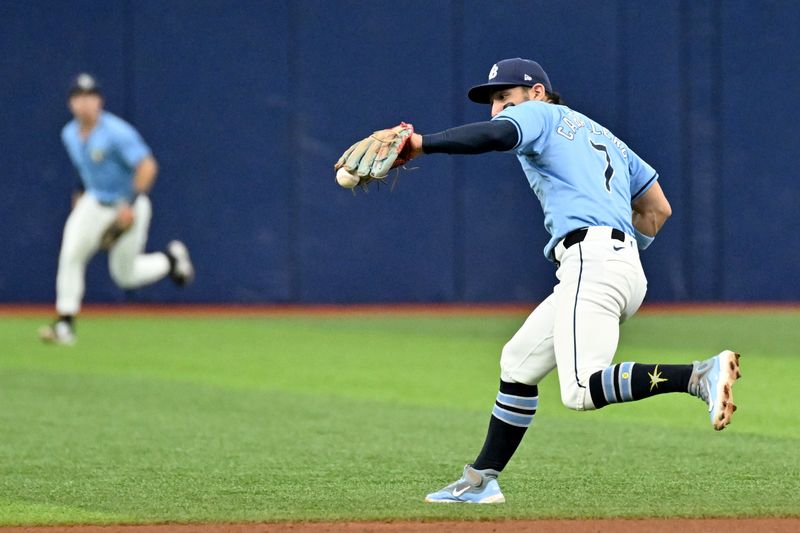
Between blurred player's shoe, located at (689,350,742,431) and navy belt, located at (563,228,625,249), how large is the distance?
2.38 ft

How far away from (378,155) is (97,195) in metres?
9.56

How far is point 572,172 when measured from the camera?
5.96 metres

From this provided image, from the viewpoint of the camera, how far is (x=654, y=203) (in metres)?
6.51

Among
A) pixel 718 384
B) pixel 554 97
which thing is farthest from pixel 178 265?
pixel 718 384

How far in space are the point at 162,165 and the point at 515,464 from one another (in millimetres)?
12849

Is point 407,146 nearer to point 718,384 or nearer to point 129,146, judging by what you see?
point 718,384

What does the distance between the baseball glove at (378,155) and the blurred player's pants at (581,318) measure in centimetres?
86

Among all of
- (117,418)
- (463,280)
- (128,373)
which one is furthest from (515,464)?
(463,280)

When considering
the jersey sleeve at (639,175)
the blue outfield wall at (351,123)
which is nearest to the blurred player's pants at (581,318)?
the jersey sleeve at (639,175)

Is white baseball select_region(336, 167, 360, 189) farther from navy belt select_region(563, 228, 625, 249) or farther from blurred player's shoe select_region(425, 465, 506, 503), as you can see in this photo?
blurred player's shoe select_region(425, 465, 506, 503)

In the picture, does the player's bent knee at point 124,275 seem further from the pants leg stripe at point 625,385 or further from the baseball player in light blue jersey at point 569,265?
the pants leg stripe at point 625,385

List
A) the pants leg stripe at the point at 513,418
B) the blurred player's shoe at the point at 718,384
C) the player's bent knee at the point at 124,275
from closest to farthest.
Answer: the blurred player's shoe at the point at 718,384, the pants leg stripe at the point at 513,418, the player's bent knee at the point at 124,275

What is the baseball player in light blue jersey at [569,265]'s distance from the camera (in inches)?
219

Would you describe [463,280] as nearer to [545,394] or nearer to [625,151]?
[545,394]
